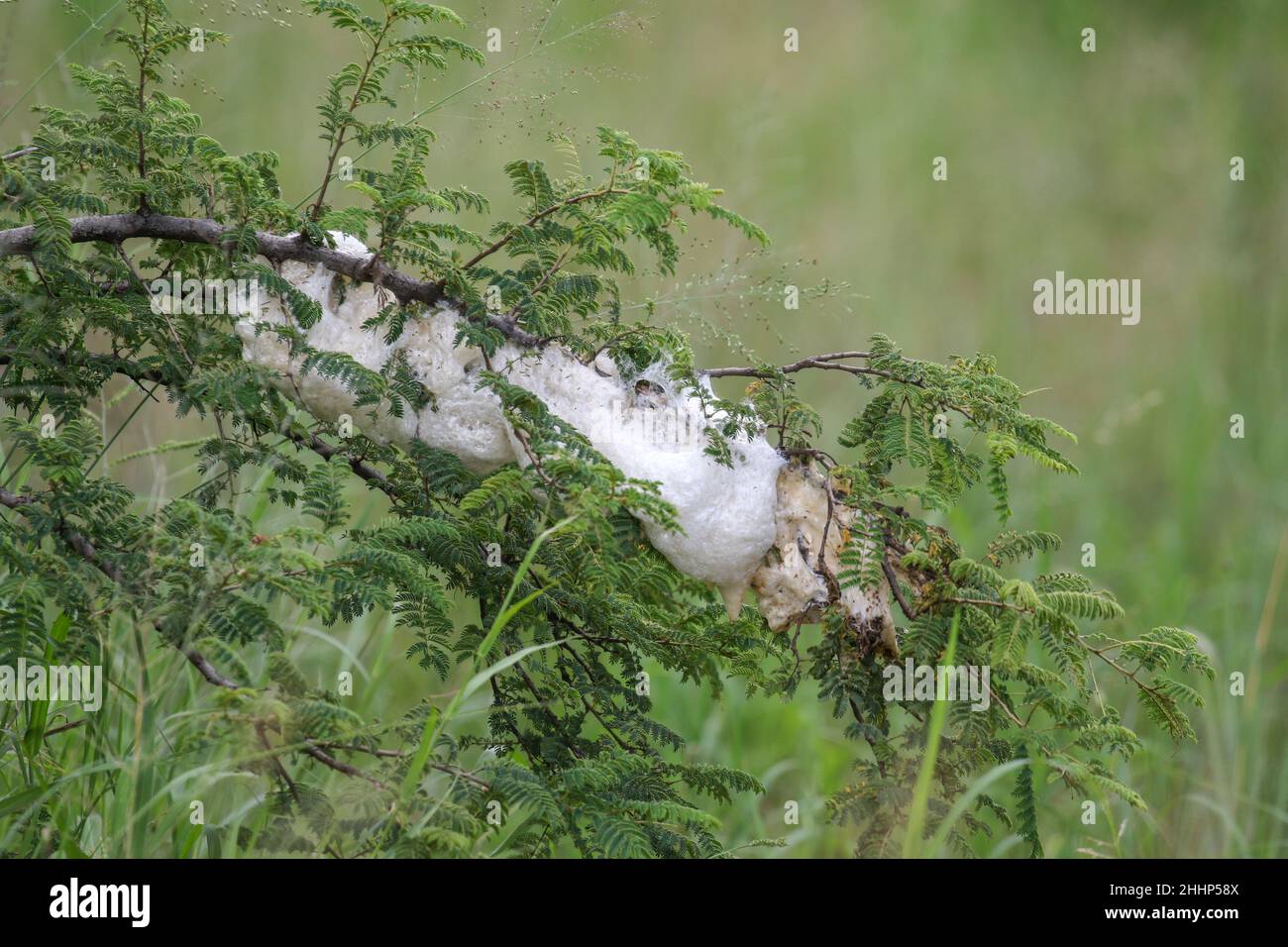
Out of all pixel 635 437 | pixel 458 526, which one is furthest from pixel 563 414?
pixel 458 526

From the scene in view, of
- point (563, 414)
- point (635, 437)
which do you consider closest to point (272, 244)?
point (563, 414)

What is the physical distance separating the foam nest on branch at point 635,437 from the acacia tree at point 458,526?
26 millimetres

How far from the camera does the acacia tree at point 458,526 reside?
1.67 metres

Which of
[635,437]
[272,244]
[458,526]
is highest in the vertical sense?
[272,244]

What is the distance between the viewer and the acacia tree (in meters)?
1.67

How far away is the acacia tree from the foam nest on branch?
26mm

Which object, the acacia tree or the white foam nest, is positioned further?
the white foam nest

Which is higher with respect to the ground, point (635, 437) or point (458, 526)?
point (635, 437)

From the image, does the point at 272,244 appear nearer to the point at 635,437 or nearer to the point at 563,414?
the point at 563,414

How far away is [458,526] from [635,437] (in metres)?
0.34

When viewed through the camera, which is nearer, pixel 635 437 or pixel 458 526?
pixel 458 526

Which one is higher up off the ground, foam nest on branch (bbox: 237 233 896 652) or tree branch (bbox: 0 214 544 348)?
tree branch (bbox: 0 214 544 348)

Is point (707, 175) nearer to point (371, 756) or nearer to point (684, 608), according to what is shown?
point (684, 608)

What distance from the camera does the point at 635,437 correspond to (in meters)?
1.99
